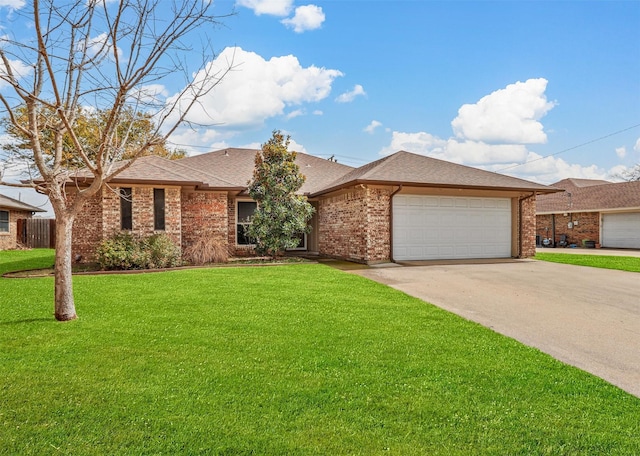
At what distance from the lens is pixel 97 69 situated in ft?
18.1

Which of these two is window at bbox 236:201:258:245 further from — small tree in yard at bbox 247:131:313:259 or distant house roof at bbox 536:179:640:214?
distant house roof at bbox 536:179:640:214

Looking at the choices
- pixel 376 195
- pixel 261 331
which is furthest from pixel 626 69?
pixel 261 331

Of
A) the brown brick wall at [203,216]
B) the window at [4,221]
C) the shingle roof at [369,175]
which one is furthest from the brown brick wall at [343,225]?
the window at [4,221]

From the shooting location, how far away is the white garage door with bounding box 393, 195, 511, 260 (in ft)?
44.6

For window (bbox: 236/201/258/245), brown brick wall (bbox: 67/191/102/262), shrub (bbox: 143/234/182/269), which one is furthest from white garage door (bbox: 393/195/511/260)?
brown brick wall (bbox: 67/191/102/262)

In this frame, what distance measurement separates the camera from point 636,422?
288cm

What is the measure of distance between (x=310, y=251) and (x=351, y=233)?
4935mm

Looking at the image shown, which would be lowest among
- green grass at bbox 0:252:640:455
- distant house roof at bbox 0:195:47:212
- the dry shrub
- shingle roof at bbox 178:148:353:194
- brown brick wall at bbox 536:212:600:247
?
green grass at bbox 0:252:640:455

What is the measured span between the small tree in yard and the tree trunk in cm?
799

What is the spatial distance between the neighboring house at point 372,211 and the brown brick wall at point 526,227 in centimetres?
4

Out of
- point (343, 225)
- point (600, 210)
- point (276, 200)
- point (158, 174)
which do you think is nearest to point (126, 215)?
point (158, 174)

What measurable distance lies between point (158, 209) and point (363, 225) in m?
6.97

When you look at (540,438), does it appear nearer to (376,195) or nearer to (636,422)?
(636,422)

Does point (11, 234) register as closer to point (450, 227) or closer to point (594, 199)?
point (450, 227)
